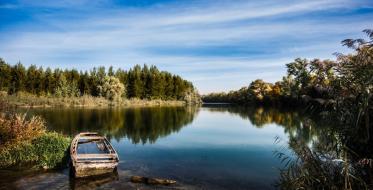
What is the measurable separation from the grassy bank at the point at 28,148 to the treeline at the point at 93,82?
5136cm

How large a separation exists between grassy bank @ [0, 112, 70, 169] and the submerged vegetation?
44990 millimetres

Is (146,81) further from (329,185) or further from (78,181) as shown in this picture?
(329,185)

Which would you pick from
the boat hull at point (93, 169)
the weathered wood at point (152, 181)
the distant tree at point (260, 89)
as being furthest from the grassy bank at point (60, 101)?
the weathered wood at point (152, 181)

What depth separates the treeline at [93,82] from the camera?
70.2m

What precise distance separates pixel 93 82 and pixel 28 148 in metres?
67.0

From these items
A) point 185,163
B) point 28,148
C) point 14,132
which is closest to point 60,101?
point 14,132

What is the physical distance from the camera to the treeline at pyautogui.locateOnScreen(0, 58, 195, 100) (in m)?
70.2

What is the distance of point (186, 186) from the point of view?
1268 centimetres

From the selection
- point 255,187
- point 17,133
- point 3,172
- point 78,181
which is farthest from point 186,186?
point 17,133

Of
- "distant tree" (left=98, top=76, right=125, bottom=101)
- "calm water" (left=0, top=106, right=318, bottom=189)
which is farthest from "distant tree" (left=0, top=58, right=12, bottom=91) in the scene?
"calm water" (left=0, top=106, right=318, bottom=189)

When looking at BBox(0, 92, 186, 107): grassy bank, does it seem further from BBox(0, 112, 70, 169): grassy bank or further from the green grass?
the green grass

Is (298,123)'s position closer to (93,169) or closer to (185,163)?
(185,163)

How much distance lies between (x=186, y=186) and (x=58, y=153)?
22.2ft

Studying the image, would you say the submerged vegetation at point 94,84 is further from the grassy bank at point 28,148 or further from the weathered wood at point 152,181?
the weathered wood at point 152,181
